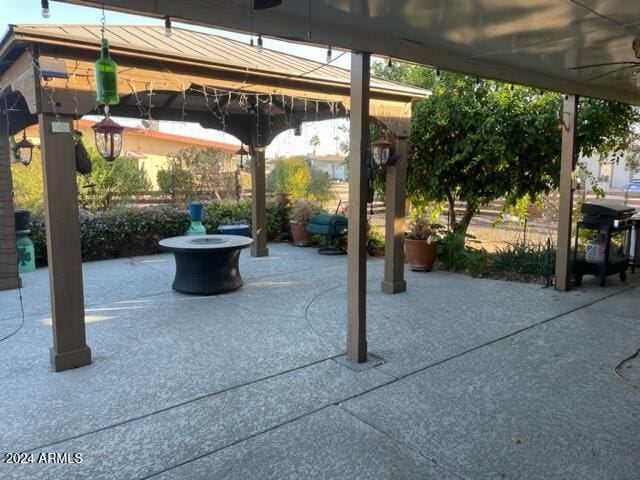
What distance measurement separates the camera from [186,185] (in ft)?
38.5

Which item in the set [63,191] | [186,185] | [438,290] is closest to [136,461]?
[63,191]

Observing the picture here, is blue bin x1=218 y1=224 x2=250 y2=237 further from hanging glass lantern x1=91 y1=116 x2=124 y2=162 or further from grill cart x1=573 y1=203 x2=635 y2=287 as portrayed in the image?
grill cart x1=573 y1=203 x2=635 y2=287

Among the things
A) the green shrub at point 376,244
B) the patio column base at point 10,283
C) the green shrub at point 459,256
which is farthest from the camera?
the green shrub at point 376,244

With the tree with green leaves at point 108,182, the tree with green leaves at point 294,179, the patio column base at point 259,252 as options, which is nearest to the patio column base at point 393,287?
the patio column base at point 259,252

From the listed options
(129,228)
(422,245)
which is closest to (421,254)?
(422,245)

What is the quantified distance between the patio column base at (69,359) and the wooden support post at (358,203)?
205 cm

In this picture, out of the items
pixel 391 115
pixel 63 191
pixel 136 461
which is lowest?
pixel 136 461

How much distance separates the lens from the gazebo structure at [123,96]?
3.42 meters

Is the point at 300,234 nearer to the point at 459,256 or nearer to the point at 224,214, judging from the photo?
the point at 224,214

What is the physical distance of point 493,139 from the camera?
262 inches

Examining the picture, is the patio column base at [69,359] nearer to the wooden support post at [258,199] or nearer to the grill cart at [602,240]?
the wooden support post at [258,199]

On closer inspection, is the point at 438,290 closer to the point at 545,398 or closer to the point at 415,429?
the point at 545,398

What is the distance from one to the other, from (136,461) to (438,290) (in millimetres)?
4290

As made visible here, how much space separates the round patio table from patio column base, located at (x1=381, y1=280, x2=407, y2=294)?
1755mm
